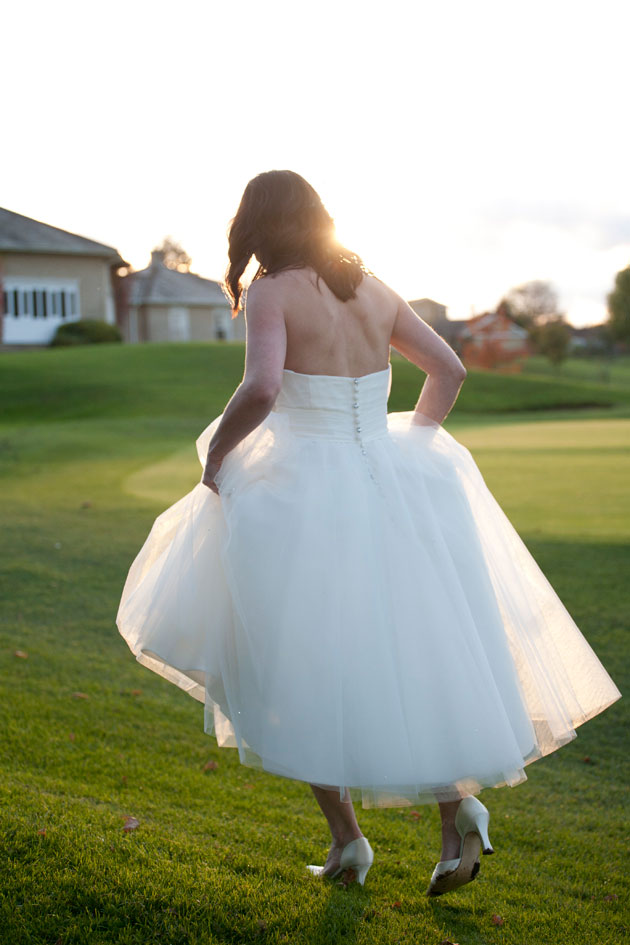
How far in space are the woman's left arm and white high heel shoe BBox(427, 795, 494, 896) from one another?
1.40 metres

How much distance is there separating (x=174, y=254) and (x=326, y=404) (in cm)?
8167

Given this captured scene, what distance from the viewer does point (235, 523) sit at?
2.80 m

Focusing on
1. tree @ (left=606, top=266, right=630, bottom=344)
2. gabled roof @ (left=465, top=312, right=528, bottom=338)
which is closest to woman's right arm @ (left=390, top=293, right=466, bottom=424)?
tree @ (left=606, top=266, right=630, bottom=344)

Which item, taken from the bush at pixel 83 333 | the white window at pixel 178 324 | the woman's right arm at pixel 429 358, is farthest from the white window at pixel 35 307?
the woman's right arm at pixel 429 358

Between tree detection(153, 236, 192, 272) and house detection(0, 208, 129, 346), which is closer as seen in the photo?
house detection(0, 208, 129, 346)

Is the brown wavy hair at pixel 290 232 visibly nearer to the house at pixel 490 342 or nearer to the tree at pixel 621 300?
the tree at pixel 621 300

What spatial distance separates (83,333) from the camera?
37.9 m

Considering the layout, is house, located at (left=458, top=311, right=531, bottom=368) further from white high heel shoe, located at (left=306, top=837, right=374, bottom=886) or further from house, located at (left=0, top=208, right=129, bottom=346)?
white high heel shoe, located at (left=306, top=837, right=374, bottom=886)

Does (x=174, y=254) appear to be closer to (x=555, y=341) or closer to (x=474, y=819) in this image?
(x=555, y=341)

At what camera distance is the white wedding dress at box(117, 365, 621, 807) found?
8.58 feet

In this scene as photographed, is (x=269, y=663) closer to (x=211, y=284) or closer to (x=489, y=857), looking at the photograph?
(x=489, y=857)

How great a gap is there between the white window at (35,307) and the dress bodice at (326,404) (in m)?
35.7

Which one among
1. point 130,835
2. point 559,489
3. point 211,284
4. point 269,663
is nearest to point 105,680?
point 130,835

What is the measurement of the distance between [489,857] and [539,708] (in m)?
1.01
